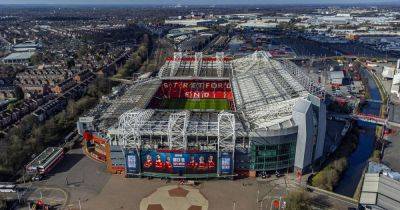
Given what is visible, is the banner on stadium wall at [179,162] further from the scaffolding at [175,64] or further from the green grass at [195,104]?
the scaffolding at [175,64]

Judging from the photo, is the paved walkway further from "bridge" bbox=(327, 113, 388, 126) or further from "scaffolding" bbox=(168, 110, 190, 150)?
"bridge" bbox=(327, 113, 388, 126)

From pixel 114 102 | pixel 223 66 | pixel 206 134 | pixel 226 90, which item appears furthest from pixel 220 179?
pixel 223 66

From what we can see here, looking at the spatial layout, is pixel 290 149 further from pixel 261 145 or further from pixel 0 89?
pixel 0 89

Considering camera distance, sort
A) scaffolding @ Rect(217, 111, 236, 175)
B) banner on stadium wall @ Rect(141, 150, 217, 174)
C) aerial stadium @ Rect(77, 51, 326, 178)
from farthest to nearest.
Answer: banner on stadium wall @ Rect(141, 150, 217, 174), aerial stadium @ Rect(77, 51, 326, 178), scaffolding @ Rect(217, 111, 236, 175)

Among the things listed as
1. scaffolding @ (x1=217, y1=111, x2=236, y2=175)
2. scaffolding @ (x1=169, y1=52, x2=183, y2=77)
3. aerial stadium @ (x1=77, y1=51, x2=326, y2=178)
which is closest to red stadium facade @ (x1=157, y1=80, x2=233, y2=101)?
scaffolding @ (x1=169, y1=52, x2=183, y2=77)

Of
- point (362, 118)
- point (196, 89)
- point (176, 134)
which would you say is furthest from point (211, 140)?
Result: point (196, 89)

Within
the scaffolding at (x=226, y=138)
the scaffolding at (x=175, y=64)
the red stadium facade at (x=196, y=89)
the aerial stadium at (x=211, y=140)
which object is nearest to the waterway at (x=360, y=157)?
the aerial stadium at (x=211, y=140)
